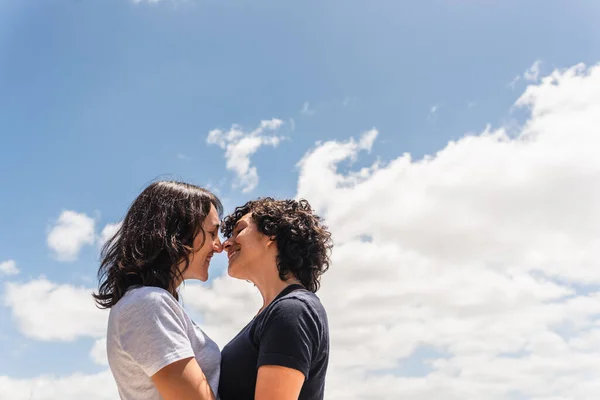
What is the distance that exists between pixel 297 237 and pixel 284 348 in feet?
5.36

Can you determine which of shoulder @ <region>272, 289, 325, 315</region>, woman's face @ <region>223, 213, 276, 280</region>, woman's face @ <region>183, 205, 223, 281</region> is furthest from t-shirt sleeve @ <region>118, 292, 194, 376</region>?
woman's face @ <region>223, 213, 276, 280</region>

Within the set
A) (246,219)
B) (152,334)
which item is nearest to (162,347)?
(152,334)

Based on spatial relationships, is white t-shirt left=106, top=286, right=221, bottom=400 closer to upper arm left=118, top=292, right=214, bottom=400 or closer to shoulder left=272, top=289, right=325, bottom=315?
upper arm left=118, top=292, right=214, bottom=400

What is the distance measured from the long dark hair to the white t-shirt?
0.27 metres

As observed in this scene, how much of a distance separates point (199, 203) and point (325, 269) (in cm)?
173

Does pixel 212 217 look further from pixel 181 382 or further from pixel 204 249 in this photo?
pixel 181 382

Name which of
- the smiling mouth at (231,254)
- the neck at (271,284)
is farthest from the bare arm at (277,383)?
the smiling mouth at (231,254)

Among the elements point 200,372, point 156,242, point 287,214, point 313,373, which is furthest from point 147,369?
point 287,214

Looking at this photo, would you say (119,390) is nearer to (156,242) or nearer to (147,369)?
(147,369)

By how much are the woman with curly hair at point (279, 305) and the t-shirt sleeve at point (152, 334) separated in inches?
27.8

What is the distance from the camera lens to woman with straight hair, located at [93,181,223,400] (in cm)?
452

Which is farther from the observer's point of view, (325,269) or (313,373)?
(325,269)

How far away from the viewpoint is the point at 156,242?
17.0ft

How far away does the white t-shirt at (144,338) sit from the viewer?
14.9ft
